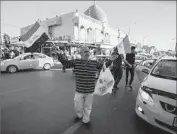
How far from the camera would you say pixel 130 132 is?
2.71 metres

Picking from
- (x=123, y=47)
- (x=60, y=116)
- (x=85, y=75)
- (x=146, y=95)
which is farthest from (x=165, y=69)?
(x=60, y=116)

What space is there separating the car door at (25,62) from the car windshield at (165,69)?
1002cm

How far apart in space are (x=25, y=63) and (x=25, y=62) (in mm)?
84

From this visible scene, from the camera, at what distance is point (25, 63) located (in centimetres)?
1088

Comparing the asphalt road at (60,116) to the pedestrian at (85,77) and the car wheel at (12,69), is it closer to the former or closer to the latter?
the pedestrian at (85,77)

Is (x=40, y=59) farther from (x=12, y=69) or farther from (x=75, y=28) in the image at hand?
(x=75, y=28)

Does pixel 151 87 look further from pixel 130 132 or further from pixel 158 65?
pixel 158 65

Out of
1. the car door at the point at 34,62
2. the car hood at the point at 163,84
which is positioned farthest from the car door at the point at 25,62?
the car hood at the point at 163,84

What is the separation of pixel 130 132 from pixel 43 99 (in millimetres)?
3019

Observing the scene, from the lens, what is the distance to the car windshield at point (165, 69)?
3185 millimetres

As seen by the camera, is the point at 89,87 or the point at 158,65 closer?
the point at 89,87

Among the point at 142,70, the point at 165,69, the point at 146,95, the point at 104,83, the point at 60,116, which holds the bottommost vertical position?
the point at 60,116

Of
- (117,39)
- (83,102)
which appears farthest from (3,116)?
(117,39)

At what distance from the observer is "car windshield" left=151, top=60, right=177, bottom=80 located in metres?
3.18
